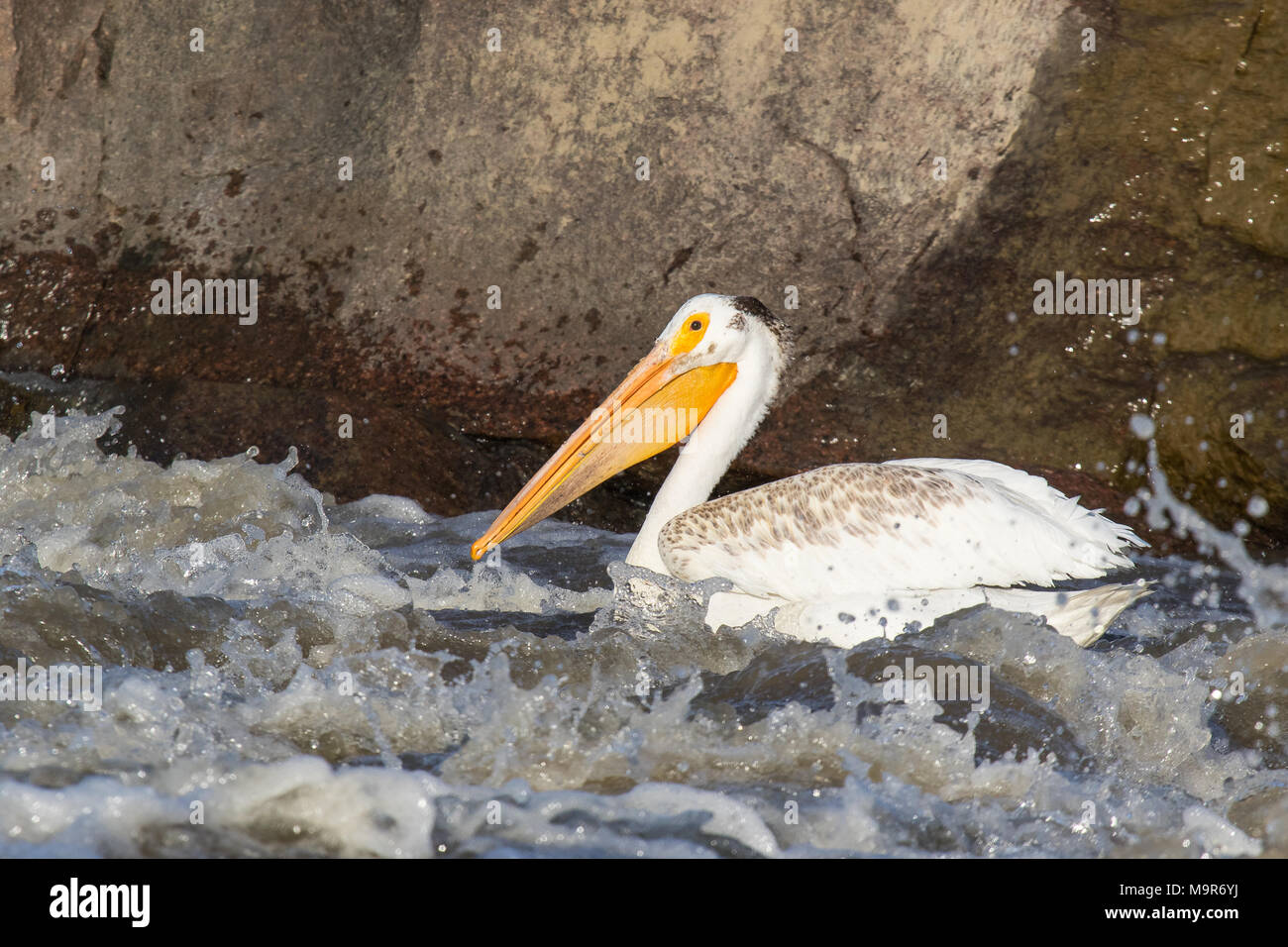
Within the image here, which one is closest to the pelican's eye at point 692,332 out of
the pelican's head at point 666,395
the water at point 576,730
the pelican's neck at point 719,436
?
the pelican's head at point 666,395

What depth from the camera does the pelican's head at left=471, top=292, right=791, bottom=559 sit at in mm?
4992

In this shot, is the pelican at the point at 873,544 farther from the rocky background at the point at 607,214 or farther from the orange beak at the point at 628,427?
the rocky background at the point at 607,214

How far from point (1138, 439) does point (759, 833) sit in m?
3.99

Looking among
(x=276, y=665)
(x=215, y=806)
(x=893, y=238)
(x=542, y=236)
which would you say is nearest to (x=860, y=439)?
(x=893, y=238)

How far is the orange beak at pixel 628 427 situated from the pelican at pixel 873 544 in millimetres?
18

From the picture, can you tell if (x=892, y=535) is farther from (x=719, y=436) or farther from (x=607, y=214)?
(x=607, y=214)

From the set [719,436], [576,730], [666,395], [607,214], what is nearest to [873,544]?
[719,436]

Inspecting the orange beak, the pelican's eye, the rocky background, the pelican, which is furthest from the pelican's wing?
the rocky background

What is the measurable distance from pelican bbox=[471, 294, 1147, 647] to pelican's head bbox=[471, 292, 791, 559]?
1cm

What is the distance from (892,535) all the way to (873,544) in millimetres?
68

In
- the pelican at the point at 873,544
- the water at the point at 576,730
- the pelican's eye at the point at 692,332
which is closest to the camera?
the water at the point at 576,730

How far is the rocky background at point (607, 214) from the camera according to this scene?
20.7ft

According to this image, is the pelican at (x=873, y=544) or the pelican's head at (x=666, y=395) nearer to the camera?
the pelican at (x=873, y=544)

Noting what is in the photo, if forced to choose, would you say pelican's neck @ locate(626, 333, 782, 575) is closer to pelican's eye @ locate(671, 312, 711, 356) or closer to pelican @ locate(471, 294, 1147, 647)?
pelican @ locate(471, 294, 1147, 647)
